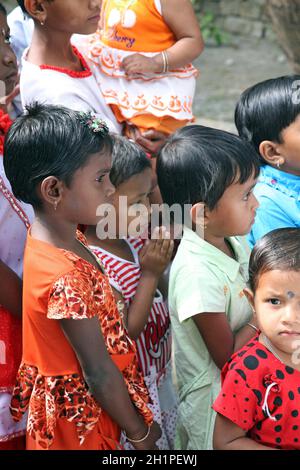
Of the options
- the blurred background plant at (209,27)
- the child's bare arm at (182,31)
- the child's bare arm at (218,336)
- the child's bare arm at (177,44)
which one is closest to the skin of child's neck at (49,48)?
the child's bare arm at (177,44)

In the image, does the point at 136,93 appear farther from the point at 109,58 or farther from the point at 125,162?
the point at 125,162

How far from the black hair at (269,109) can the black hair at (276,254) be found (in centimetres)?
65

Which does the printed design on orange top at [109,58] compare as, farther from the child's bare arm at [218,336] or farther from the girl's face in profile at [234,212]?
the child's bare arm at [218,336]

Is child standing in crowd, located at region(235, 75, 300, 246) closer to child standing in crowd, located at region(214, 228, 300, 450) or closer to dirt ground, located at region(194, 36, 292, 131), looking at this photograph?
child standing in crowd, located at region(214, 228, 300, 450)

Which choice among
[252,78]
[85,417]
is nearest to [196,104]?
[252,78]

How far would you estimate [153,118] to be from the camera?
2.81 m

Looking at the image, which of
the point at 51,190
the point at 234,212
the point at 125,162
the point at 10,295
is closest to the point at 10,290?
the point at 10,295

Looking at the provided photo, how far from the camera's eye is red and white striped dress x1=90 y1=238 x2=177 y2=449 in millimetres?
2447

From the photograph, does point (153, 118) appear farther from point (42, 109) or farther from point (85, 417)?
point (85, 417)

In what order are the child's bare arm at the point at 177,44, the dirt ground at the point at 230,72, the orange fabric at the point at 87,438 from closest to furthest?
1. the orange fabric at the point at 87,438
2. the child's bare arm at the point at 177,44
3. the dirt ground at the point at 230,72

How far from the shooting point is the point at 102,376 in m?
1.94

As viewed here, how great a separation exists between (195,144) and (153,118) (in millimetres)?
575

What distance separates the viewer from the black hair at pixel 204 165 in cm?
224
